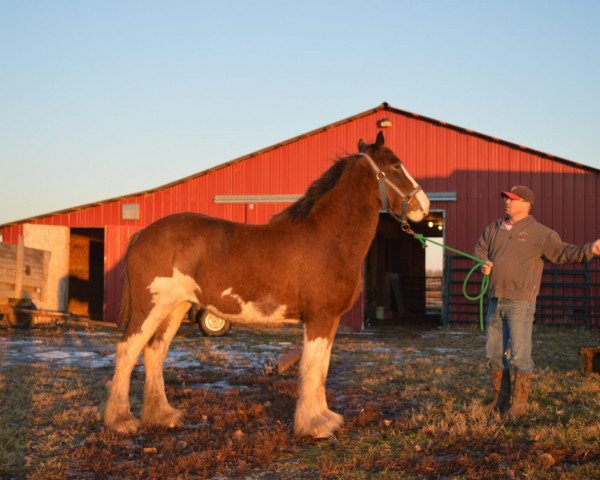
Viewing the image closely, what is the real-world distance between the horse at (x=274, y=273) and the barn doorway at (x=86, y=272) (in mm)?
17259

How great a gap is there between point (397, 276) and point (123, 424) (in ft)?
69.4

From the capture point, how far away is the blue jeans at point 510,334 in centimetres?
577

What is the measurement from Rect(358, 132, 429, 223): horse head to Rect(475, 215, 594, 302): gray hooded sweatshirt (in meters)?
0.90

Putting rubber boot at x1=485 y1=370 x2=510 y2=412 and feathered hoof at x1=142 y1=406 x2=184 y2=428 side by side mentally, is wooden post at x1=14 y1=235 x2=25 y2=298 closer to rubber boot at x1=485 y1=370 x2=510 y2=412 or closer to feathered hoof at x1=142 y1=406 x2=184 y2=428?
feathered hoof at x1=142 y1=406 x2=184 y2=428

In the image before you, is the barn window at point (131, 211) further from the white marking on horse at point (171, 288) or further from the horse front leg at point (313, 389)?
the horse front leg at point (313, 389)

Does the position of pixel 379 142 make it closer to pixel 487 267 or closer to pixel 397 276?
pixel 487 267

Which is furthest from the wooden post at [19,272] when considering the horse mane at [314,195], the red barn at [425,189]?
the horse mane at [314,195]

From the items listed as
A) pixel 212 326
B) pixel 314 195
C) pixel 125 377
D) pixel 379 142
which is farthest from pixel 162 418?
pixel 212 326

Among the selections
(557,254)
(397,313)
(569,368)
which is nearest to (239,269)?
(557,254)

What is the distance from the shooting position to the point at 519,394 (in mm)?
5832

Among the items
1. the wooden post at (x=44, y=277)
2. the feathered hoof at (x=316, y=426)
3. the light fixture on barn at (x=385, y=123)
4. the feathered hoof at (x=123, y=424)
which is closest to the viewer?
the feathered hoof at (x=316, y=426)

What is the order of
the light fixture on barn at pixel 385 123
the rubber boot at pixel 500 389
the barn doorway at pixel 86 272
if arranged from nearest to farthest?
the rubber boot at pixel 500 389 < the light fixture on barn at pixel 385 123 < the barn doorway at pixel 86 272

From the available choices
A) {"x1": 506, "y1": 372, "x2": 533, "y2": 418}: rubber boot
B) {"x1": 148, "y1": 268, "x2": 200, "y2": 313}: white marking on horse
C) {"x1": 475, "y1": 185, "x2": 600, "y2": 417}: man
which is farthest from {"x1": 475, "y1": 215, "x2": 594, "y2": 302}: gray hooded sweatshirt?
{"x1": 148, "y1": 268, "x2": 200, "y2": 313}: white marking on horse

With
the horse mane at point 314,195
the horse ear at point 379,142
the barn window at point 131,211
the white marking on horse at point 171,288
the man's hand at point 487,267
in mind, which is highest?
the barn window at point 131,211
